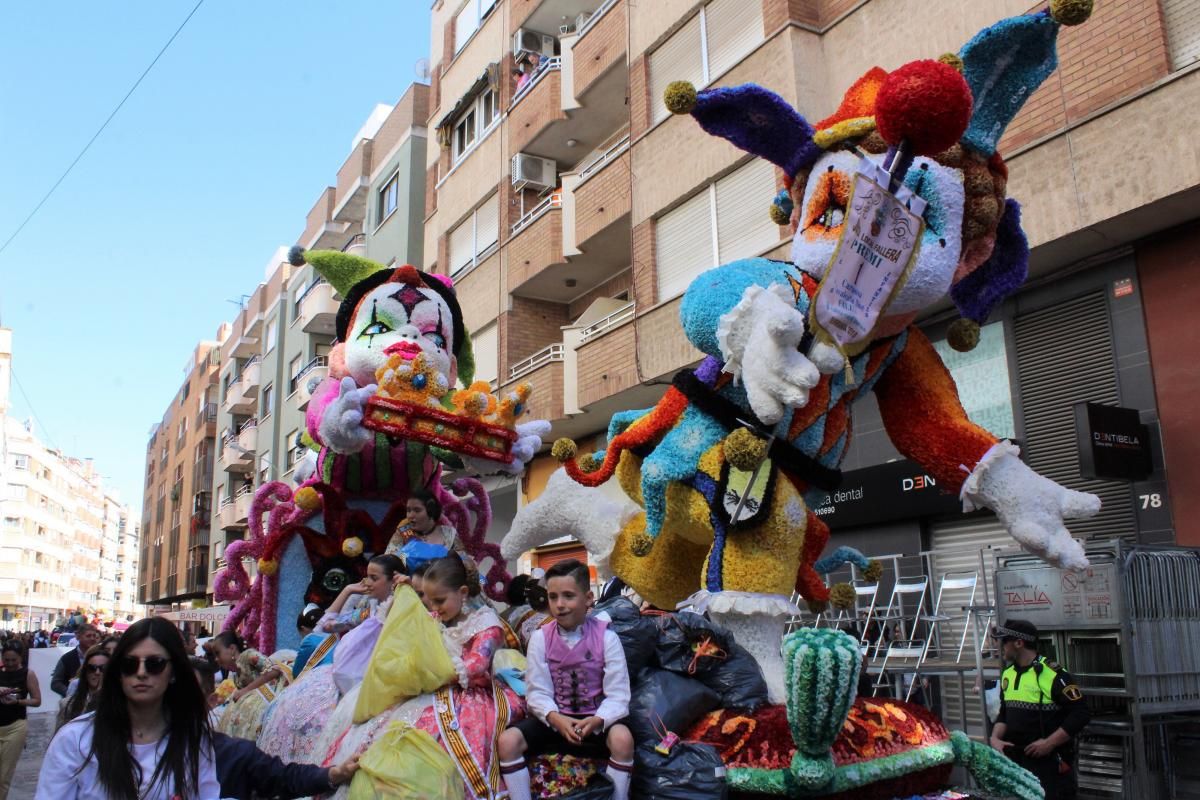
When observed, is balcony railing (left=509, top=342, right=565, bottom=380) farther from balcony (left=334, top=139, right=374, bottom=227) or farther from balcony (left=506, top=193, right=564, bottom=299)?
balcony (left=334, top=139, right=374, bottom=227)

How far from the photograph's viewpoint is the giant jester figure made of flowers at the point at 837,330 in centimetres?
346

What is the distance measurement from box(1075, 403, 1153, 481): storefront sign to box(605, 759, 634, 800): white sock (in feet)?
17.1

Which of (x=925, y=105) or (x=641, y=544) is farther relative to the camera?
(x=641, y=544)

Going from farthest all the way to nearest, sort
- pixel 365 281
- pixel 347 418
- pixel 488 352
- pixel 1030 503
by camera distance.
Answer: pixel 488 352 → pixel 365 281 → pixel 347 418 → pixel 1030 503

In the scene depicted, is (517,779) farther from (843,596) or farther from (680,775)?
(843,596)

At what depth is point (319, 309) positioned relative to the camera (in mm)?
24469

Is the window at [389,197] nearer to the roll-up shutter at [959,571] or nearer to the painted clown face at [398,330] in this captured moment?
the roll-up shutter at [959,571]

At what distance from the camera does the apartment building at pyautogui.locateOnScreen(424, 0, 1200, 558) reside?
7.68m

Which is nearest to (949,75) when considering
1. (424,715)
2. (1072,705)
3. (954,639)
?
(424,715)

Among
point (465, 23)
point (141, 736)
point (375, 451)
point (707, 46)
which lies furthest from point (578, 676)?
point (465, 23)

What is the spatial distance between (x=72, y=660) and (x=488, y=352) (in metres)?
8.28

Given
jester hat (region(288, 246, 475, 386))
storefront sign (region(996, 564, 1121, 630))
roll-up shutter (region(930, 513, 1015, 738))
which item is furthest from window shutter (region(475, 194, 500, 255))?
storefront sign (region(996, 564, 1121, 630))

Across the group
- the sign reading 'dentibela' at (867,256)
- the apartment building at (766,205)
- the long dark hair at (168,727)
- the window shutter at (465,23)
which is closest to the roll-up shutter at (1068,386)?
the apartment building at (766,205)

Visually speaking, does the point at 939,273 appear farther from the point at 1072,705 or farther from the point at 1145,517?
the point at 1145,517
